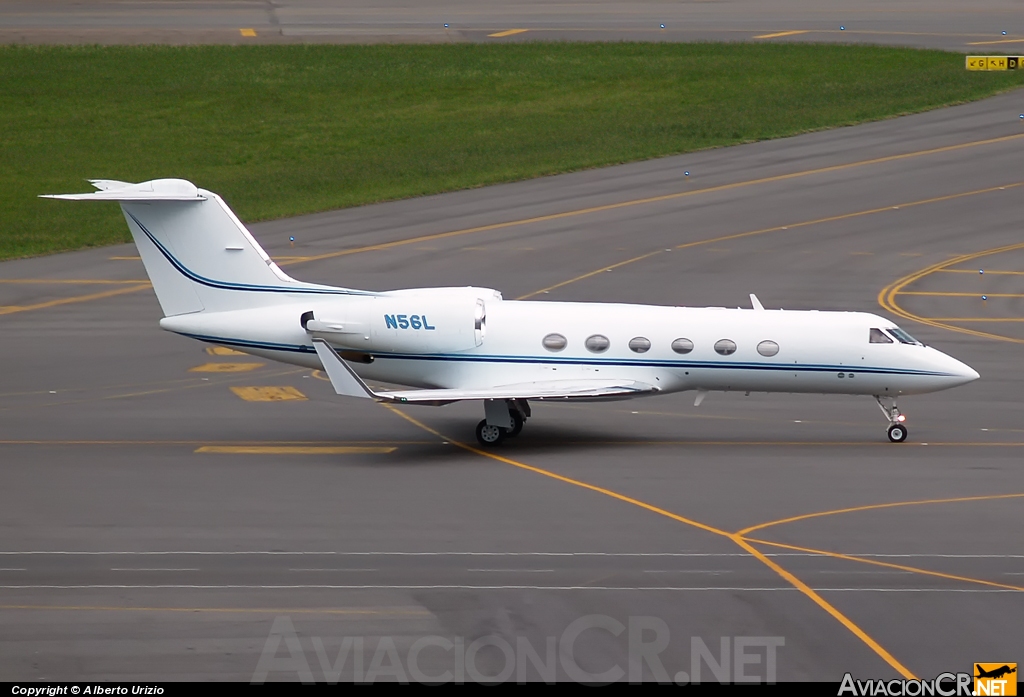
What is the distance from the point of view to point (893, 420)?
91.5ft

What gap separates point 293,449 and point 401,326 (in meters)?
3.24

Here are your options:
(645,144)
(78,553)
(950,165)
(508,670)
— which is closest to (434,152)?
(645,144)

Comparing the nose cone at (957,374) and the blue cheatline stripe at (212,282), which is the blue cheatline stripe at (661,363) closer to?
the nose cone at (957,374)

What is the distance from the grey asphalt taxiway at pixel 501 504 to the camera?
17.3 meters

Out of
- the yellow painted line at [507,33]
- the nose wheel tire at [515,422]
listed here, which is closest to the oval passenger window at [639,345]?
the nose wheel tire at [515,422]

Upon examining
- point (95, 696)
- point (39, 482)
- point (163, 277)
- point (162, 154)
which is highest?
point (162, 154)

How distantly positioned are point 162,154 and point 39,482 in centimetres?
3602

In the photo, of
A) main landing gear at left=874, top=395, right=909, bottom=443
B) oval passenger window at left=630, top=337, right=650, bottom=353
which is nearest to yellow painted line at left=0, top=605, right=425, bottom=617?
oval passenger window at left=630, top=337, right=650, bottom=353

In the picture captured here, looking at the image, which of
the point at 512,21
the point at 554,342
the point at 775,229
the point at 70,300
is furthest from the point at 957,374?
the point at 512,21

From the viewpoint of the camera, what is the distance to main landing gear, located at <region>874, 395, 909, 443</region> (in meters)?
27.7

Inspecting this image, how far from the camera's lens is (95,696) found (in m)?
15.4

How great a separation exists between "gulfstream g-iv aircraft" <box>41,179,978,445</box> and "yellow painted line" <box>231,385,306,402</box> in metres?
3.65

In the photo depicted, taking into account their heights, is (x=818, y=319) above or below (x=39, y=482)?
above

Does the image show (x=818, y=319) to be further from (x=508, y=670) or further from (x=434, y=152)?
(x=434, y=152)
